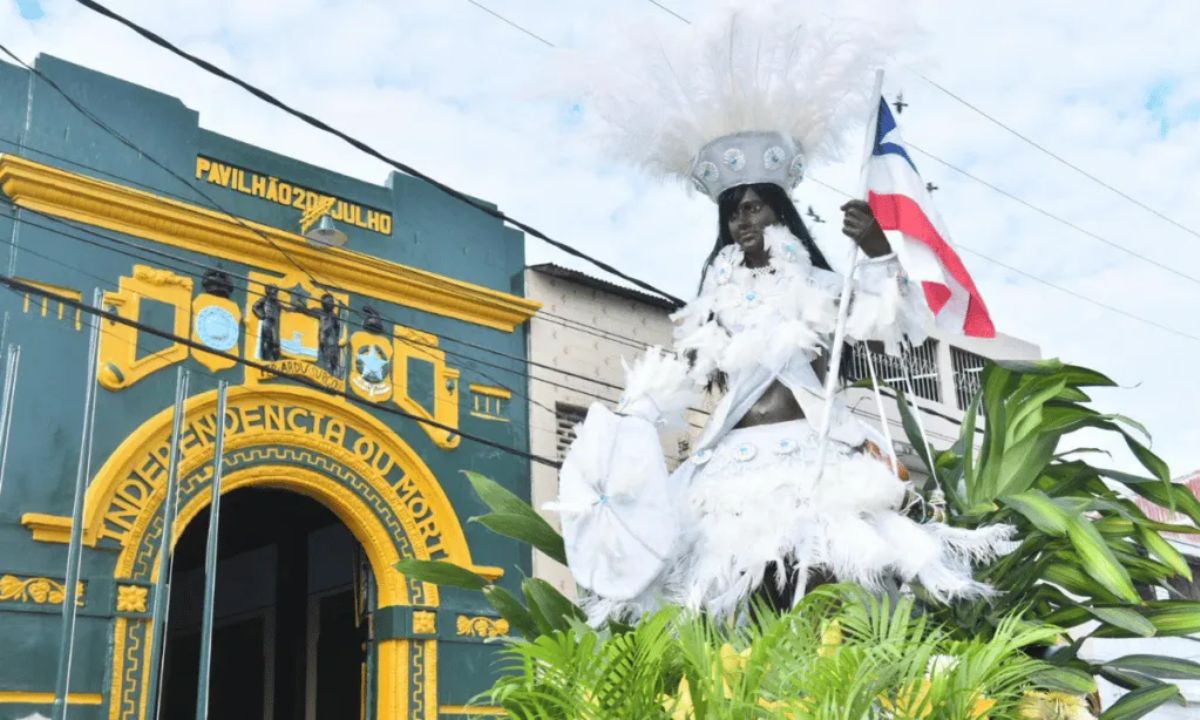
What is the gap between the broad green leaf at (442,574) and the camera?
13.2ft

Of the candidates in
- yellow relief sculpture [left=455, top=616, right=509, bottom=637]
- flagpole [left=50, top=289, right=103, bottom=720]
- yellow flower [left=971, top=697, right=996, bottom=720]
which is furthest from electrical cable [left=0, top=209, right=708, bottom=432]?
yellow flower [left=971, top=697, right=996, bottom=720]

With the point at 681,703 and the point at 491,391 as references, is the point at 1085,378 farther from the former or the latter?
the point at 491,391

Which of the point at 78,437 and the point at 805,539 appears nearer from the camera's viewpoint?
the point at 805,539

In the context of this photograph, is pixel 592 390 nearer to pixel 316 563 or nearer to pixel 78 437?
pixel 316 563

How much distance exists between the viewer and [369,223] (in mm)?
10336

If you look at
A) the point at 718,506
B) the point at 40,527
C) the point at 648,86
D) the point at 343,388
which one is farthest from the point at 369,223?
the point at 718,506

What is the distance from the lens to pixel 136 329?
8.78 metres

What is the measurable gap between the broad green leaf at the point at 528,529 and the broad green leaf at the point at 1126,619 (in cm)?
163

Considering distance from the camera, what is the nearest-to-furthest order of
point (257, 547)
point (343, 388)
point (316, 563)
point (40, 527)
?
point (40, 527) → point (343, 388) → point (316, 563) → point (257, 547)

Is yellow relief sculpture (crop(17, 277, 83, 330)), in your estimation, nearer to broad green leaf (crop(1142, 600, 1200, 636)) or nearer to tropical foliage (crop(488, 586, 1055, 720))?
tropical foliage (crop(488, 586, 1055, 720))

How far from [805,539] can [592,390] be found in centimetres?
789

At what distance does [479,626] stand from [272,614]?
13.7 ft

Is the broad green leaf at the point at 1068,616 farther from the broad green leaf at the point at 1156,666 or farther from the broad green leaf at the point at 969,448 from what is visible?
the broad green leaf at the point at 969,448

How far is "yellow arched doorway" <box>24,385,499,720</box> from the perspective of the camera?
8.41 metres
